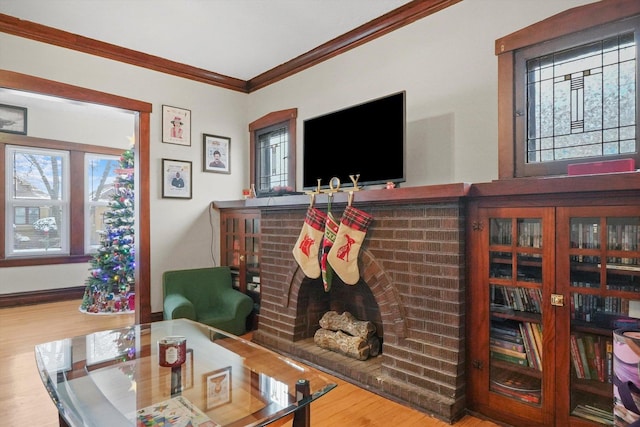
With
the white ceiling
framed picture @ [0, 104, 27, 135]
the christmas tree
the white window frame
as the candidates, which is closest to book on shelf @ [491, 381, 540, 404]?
the white ceiling

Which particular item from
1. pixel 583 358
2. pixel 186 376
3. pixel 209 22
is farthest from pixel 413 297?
pixel 209 22

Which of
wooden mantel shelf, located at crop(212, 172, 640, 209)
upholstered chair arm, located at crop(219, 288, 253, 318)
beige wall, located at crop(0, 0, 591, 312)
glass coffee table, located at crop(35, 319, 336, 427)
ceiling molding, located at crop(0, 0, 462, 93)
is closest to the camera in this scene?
glass coffee table, located at crop(35, 319, 336, 427)

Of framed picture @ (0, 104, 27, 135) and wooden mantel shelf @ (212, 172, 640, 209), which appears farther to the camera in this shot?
framed picture @ (0, 104, 27, 135)

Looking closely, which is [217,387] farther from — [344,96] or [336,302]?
[344,96]

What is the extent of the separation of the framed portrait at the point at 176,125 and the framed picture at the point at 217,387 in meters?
2.67

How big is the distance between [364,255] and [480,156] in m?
1.00

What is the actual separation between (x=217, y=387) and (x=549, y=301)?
5.54 ft

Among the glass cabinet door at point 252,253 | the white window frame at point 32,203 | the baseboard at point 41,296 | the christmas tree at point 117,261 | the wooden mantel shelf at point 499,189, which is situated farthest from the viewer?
the white window frame at point 32,203

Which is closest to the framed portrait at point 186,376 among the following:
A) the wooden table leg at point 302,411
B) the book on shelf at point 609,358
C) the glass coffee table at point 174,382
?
the glass coffee table at point 174,382

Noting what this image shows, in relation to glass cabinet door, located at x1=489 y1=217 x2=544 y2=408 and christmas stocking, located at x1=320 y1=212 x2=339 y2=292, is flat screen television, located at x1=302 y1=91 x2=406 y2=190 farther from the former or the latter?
glass cabinet door, located at x1=489 y1=217 x2=544 y2=408

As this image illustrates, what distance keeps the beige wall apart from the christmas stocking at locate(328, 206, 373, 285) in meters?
0.56

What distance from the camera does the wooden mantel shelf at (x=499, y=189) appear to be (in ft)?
5.32

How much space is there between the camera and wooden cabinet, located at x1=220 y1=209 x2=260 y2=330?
149 inches

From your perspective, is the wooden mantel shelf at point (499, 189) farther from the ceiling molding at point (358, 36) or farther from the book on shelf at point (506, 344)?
the ceiling molding at point (358, 36)
